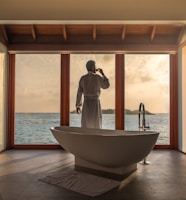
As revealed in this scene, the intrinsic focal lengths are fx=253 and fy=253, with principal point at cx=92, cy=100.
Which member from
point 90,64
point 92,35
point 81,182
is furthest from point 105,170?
point 92,35

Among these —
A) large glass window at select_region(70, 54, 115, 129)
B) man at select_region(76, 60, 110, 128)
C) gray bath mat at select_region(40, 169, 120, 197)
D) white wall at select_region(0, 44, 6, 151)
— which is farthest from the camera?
large glass window at select_region(70, 54, 115, 129)

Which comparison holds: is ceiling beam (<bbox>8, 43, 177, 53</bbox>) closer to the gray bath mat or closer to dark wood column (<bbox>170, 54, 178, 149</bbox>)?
dark wood column (<bbox>170, 54, 178, 149</bbox>)

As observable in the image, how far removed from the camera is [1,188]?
270 cm

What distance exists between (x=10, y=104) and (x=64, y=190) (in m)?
3.25

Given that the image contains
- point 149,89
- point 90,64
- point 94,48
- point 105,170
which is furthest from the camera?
point 149,89

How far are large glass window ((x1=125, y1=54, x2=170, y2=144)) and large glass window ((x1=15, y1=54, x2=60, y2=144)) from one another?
1610 mm

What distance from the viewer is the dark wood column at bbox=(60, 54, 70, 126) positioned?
5.44 metres

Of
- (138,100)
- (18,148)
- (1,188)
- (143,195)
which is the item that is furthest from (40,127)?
(143,195)

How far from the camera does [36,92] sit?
594 centimetres

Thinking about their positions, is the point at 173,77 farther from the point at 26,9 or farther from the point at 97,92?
the point at 26,9

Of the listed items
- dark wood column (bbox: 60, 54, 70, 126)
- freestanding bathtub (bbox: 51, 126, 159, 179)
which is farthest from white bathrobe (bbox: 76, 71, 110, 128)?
dark wood column (bbox: 60, 54, 70, 126)

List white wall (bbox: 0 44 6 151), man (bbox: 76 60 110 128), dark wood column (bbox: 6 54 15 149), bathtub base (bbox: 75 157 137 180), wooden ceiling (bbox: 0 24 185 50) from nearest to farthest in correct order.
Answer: bathtub base (bbox: 75 157 137 180) < man (bbox: 76 60 110 128) < white wall (bbox: 0 44 6 151) < wooden ceiling (bbox: 0 24 185 50) < dark wood column (bbox: 6 54 15 149)

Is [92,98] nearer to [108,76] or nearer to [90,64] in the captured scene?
[90,64]

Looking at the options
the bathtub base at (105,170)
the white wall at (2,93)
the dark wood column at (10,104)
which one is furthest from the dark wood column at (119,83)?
the white wall at (2,93)
